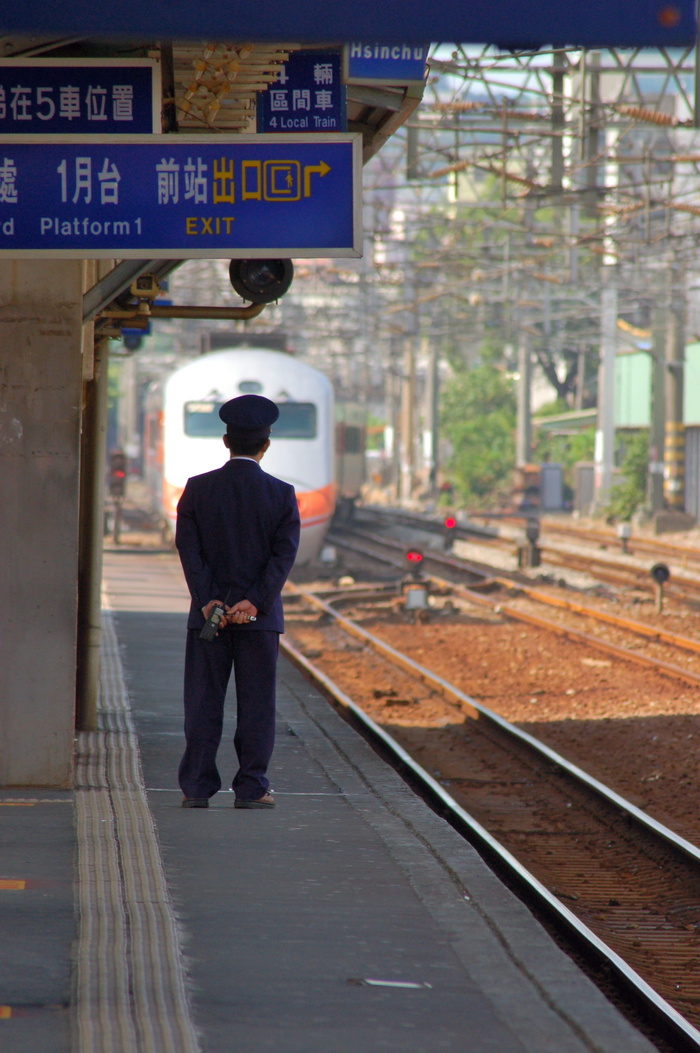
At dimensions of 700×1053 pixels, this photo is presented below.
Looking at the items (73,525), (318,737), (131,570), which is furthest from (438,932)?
(131,570)

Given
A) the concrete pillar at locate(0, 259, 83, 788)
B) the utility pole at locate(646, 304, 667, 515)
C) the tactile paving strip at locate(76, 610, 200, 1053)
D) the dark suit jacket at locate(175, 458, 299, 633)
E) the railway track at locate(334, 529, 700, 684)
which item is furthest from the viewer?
the utility pole at locate(646, 304, 667, 515)

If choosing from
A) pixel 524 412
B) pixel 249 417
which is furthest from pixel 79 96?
pixel 524 412

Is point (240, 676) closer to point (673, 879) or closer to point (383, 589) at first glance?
point (673, 879)

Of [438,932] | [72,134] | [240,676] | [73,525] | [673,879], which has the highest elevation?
[72,134]

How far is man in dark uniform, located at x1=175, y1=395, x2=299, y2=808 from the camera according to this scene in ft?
19.1

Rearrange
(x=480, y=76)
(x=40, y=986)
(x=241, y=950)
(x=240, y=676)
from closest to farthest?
A: (x=40, y=986)
(x=241, y=950)
(x=240, y=676)
(x=480, y=76)

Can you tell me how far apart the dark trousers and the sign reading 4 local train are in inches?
66.3

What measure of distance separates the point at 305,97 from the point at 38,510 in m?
2.27

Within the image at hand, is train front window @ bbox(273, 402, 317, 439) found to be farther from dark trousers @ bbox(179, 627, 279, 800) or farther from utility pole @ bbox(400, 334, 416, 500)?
utility pole @ bbox(400, 334, 416, 500)

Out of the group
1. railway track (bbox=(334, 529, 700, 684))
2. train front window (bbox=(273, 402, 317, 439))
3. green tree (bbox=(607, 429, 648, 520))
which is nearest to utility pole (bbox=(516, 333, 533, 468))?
green tree (bbox=(607, 429, 648, 520))

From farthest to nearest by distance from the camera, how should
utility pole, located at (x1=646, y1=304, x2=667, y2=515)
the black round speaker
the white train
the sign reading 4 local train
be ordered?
1. utility pole, located at (x1=646, y1=304, x2=667, y2=515)
2. the white train
3. the black round speaker
4. the sign reading 4 local train

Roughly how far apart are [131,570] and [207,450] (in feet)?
11.2

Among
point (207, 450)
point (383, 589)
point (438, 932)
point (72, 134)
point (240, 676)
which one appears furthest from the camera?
point (383, 589)

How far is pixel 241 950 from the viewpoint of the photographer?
4102 mm
